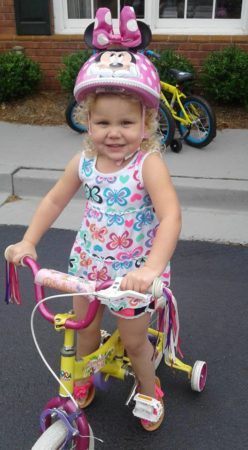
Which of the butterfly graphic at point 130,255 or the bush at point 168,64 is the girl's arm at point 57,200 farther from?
the bush at point 168,64

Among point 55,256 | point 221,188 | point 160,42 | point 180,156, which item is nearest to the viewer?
point 55,256

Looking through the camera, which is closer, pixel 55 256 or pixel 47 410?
pixel 47 410

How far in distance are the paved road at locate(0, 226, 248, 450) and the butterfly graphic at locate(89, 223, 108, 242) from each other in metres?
0.95

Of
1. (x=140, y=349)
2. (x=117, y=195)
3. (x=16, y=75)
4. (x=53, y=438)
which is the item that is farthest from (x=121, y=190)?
(x=16, y=75)

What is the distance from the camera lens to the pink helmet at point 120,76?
1732 mm

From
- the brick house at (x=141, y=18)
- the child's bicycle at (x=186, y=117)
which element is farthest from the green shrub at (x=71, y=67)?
the child's bicycle at (x=186, y=117)

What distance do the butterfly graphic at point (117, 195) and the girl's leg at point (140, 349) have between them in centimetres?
46

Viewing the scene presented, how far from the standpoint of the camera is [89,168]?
1.99 meters

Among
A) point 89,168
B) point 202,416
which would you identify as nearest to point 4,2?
point 89,168

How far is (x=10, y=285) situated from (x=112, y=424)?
35.3 inches

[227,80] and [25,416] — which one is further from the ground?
[227,80]

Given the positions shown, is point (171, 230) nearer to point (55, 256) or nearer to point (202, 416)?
point (202, 416)

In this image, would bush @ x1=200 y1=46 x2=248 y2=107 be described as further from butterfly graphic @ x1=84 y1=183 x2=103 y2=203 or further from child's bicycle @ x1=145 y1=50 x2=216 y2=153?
butterfly graphic @ x1=84 y1=183 x2=103 y2=203

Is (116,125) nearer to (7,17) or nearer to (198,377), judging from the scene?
(198,377)
